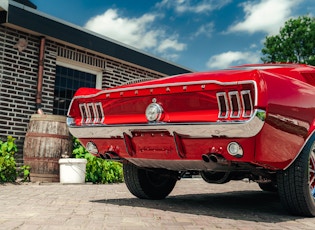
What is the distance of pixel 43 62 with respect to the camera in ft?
28.7

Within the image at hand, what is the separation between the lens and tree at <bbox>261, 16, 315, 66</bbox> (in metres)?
27.3

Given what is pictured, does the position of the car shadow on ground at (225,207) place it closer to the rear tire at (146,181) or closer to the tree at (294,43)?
the rear tire at (146,181)

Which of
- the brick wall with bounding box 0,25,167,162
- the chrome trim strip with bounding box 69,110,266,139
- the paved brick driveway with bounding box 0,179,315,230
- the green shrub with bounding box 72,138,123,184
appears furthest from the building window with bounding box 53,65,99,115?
the chrome trim strip with bounding box 69,110,266,139

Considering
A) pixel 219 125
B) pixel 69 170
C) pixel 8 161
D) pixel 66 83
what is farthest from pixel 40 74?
pixel 219 125

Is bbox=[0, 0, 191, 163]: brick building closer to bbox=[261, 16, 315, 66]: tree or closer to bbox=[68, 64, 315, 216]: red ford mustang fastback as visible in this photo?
bbox=[68, 64, 315, 216]: red ford mustang fastback

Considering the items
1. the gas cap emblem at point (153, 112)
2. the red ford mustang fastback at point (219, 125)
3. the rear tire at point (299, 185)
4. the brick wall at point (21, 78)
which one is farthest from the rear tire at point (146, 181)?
the brick wall at point (21, 78)

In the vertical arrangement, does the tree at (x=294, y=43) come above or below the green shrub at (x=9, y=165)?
above

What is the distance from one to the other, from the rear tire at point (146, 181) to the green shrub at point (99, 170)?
2924mm

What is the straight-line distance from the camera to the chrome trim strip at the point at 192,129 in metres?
3.24

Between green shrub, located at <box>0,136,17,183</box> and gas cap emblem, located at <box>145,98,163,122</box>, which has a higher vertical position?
gas cap emblem, located at <box>145,98,163,122</box>

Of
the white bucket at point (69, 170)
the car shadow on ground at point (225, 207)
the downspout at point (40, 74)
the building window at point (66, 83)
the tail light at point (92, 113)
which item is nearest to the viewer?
the car shadow on ground at point (225, 207)

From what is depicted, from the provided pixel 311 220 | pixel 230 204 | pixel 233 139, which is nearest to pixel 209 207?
pixel 230 204

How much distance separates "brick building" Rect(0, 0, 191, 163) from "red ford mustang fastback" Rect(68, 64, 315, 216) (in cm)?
415

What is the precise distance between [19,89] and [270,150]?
612 centimetres
